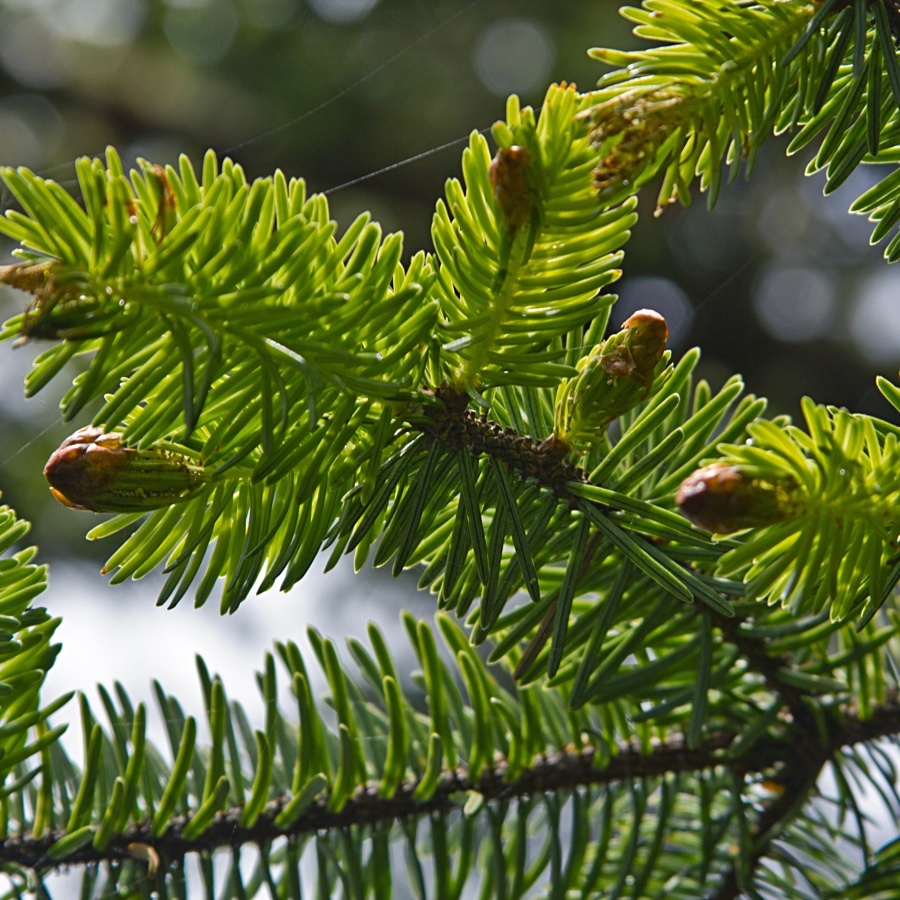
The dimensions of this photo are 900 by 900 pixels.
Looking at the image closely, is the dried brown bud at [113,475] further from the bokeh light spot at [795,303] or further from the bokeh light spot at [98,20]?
the bokeh light spot at [98,20]

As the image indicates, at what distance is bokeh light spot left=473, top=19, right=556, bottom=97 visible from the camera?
1.69m

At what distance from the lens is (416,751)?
0.47 metres

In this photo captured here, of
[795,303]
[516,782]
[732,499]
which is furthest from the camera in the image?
[795,303]

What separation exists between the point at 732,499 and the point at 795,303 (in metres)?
1.47

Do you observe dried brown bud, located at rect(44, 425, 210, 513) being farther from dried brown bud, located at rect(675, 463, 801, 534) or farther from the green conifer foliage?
dried brown bud, located at rect(675, 463, 801, 534)

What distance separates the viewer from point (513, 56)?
1752 millimetres

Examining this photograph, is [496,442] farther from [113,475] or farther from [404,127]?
[404,127]

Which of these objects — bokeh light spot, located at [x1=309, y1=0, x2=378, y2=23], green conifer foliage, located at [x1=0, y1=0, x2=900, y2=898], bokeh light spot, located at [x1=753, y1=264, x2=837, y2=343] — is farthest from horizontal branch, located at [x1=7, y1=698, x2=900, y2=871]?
bokeh light spot, located at [x1=309, y1=0, x2=378, y2=23]

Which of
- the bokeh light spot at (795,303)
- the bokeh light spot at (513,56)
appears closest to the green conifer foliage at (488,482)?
the bokeh light spot at (795,303)

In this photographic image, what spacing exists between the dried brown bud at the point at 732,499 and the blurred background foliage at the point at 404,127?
46.2 inches

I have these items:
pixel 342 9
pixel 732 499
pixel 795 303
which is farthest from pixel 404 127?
pixel 732 499

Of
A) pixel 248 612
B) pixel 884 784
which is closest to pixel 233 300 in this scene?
pixel 884 784

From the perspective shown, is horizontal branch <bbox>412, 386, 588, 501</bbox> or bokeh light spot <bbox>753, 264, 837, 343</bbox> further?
bokeh light spot <bbox>753, 264, 837, 343</bbox>

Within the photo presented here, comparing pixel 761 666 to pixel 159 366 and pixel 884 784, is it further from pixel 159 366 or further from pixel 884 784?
pixel 159 366
